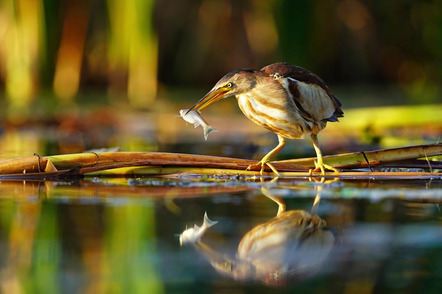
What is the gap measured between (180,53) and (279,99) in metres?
7.83

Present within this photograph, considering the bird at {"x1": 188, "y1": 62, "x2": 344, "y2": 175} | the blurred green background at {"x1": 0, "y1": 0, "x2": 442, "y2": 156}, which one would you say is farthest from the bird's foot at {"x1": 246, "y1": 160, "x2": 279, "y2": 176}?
the blurred green background at {"x1": 0, "y1": 0, "x2": 442, "y2": 156}

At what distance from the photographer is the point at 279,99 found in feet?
11.6

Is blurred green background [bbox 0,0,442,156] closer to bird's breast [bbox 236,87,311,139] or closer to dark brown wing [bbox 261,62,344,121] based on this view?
dark brown wing [bbox 261,62,344,121]

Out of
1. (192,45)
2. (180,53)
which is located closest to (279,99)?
(192,45)

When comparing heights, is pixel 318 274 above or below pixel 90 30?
below

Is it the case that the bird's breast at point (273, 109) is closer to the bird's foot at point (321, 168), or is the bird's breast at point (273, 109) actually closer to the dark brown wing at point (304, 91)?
the dark brown wing at point (304, 91)

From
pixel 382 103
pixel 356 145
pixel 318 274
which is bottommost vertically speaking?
pixel 318 274

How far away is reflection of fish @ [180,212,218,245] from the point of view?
223 cm

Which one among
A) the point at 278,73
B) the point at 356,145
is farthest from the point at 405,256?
the point at 356,145

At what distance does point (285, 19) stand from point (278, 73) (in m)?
5.01

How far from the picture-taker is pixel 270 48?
10.6m

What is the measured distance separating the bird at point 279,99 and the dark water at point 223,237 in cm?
34

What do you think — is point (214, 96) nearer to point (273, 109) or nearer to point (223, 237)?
point (273, 109)

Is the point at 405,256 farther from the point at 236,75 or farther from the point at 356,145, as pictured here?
the point at 356,145
